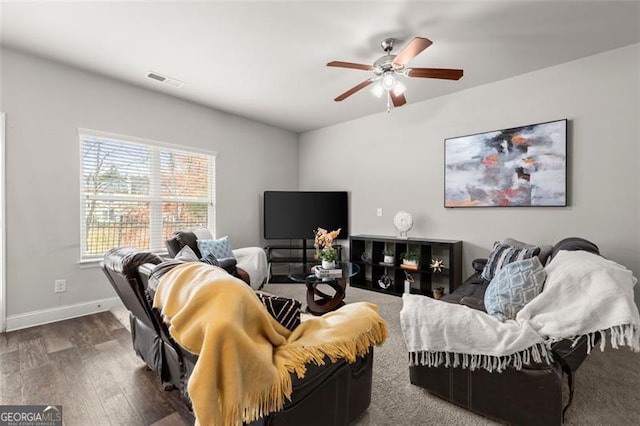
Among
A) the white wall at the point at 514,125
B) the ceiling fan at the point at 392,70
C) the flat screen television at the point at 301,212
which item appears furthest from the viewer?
the flat screen television at the point at 301,212

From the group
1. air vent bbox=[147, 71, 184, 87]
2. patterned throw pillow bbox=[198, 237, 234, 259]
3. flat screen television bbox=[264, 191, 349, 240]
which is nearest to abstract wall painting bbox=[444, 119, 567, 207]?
flat screen television bbox=[264, 191, 349, 240]

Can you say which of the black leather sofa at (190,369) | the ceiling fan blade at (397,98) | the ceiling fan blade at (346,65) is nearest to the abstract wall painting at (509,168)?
the ceiling fan blade at (397,98)

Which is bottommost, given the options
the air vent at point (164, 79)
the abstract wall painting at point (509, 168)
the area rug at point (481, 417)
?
the area rug at point (481, 417)

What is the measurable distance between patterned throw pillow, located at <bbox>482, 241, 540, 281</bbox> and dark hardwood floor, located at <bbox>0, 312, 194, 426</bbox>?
2681mm

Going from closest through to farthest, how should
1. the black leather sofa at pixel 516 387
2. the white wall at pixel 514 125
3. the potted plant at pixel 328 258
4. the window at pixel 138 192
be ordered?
1. the black leather sofa at pixel 516 387
2. the white wall at pixel 514 125
3. the potted plant at pixel 328 258
4. the window at pixel 138 192

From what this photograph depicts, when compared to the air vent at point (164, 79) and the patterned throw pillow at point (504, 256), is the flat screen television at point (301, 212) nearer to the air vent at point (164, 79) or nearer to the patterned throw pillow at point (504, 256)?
the air vent at point (164, 79)

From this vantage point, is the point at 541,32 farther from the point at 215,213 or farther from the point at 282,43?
the point at 215,213

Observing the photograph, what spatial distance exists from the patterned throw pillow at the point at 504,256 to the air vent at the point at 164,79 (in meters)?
3.90

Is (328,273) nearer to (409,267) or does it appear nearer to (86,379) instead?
(409,267)

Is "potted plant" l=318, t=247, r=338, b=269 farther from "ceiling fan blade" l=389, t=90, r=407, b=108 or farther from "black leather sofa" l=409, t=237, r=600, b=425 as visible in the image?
"ceiling fan blade" l=389, t=90, r=407, b=108

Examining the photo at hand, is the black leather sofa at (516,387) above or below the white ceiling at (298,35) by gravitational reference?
below

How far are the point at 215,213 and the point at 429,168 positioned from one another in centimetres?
315

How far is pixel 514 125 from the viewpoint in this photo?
3.32 meters

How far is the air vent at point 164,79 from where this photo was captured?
10.6 ft
